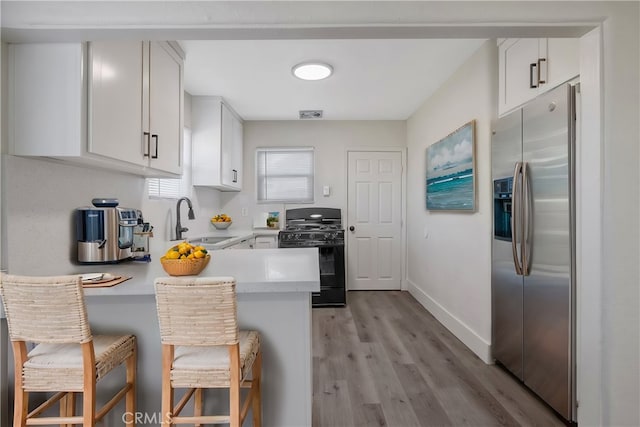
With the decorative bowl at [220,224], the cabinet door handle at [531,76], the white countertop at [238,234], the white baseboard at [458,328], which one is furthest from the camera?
the decorative bowl at [220,224]

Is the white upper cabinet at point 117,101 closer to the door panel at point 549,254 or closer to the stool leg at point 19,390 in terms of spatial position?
the stool leg at point 19,390

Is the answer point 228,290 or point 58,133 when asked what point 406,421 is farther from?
point 58,133

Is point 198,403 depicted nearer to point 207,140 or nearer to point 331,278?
point 331,278

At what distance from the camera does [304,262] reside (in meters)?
1.80

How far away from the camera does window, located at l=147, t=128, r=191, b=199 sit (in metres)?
2.79

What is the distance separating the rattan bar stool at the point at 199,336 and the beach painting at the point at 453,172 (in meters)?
2.24

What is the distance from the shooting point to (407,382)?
2203 mm

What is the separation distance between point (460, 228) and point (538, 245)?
1076 millimetres

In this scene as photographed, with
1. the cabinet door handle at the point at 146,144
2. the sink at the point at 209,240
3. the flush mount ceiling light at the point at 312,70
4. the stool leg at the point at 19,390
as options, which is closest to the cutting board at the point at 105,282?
the stool leg at the point at 19,390

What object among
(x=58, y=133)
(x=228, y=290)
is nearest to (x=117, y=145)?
(x=58, y=133)

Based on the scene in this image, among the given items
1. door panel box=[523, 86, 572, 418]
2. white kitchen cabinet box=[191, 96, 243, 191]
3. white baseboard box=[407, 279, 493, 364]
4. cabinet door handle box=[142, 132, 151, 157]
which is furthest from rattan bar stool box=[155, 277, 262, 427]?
white kitchen cabinet box=[191, 96, 243, 191]

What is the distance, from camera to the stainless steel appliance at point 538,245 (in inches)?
66.5

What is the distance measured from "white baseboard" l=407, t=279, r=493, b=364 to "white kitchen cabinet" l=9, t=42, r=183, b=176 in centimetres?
281

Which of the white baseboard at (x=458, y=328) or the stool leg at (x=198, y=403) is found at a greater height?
the stool leg at (x=198, y=403)
